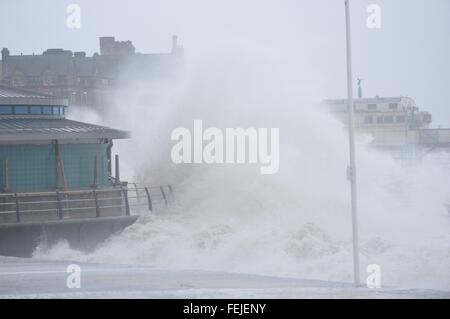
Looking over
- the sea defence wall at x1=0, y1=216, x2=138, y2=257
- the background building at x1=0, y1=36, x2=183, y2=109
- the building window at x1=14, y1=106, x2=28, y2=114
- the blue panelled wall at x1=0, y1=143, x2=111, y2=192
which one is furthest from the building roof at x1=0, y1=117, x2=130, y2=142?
the background building at x1=0, y1=36, x2=183, y2=109

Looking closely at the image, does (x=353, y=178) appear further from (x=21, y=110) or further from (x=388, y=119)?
(x=388, y=119)

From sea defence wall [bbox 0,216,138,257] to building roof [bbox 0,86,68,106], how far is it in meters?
4.46

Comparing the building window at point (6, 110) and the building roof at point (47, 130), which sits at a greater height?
the building window at point (6, 110)

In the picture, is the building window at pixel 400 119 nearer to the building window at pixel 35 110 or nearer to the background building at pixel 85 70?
the background building at pixel 85 70

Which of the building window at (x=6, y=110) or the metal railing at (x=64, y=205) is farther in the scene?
the building window at (x=6, y=110)

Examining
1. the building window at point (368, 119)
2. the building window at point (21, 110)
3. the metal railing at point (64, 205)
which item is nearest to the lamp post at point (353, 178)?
the metal railing at point (64, 205)

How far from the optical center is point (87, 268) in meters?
17.1

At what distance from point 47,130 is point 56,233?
9.37 feet

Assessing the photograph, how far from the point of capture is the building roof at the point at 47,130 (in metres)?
23.0

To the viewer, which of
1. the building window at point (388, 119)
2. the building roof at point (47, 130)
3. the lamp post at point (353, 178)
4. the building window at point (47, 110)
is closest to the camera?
the lamp post at point (353, 178)

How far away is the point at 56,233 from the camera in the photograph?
2202 cm

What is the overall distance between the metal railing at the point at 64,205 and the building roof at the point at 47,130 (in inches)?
55.5

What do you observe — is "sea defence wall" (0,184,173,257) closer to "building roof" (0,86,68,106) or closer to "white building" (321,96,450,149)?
"building roof" (0,86,68,106)
